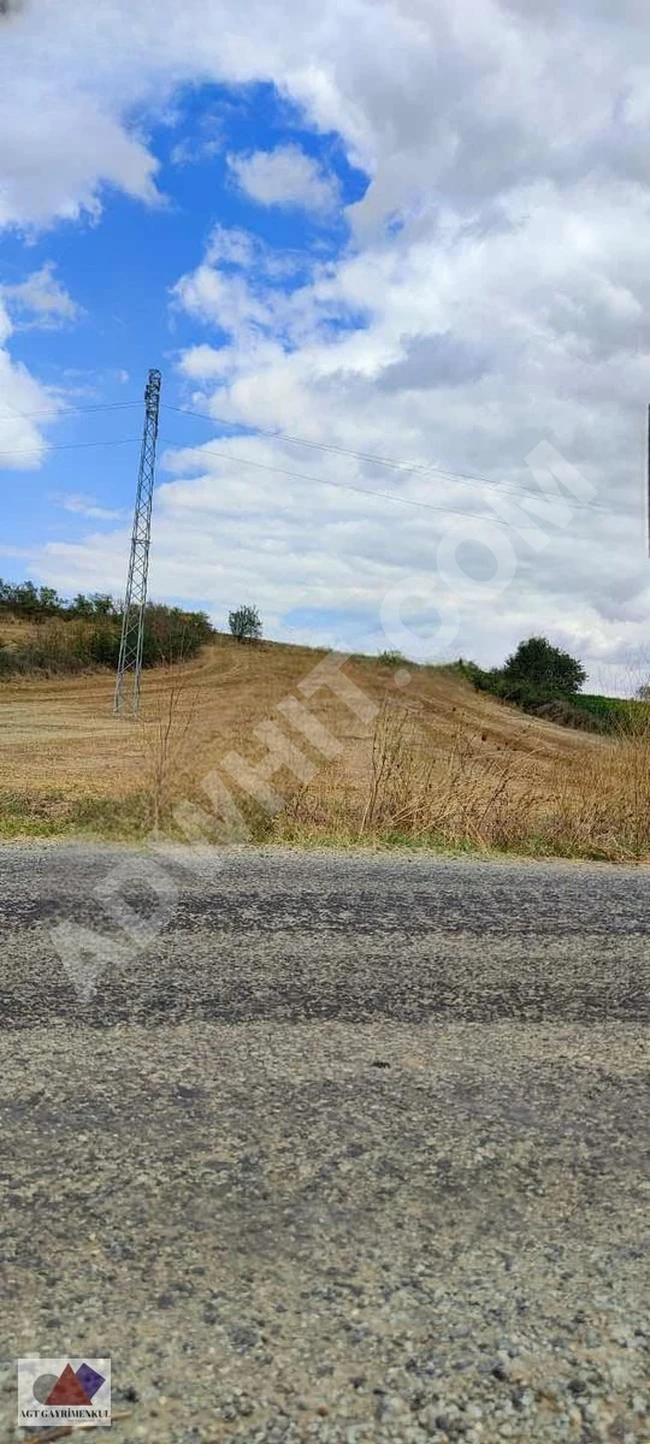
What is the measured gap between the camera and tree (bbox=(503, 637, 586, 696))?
38219mm

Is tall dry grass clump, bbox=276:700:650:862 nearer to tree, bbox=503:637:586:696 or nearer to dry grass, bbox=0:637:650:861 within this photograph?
dry grass, bbox=0:637:650:861

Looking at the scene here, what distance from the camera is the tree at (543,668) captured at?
3822 centimetres

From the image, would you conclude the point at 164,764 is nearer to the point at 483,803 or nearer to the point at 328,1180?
the point at 483,803

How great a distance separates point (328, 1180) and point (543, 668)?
3864cm

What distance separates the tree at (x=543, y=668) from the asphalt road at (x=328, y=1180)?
3408 cm

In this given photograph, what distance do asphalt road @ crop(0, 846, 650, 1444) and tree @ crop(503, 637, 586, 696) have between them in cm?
3408

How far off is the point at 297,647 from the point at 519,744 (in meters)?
33.0

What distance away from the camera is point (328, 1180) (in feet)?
7.73

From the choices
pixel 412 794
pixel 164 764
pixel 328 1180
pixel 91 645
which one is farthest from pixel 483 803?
pixel 91 645

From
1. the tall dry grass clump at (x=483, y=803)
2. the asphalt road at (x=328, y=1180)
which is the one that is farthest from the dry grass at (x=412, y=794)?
the asphalt road at (x=328, y=1180)

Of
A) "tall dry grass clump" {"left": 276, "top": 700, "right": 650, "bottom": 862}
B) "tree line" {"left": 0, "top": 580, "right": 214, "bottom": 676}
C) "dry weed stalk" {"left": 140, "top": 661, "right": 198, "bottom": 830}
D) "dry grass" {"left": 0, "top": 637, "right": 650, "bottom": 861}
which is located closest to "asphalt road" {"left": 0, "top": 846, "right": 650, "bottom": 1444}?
"dry weed stalk" {"left": 140, "top": 661, "right": 198, "bottom": 830}

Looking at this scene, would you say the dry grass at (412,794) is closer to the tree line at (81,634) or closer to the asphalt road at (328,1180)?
the asphalt road at (328,1180)

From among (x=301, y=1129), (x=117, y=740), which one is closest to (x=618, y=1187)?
(x=301, y=1129)

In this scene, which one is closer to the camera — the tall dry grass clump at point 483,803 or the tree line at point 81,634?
the tall dry grass clump at point 483,803
